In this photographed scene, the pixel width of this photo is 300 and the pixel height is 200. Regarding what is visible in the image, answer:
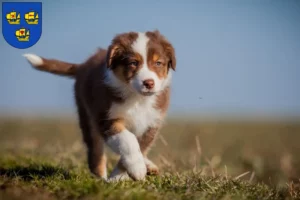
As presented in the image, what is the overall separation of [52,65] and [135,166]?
227 cm

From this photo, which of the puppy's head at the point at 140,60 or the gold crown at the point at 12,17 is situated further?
the gold crown at the point at 12,17

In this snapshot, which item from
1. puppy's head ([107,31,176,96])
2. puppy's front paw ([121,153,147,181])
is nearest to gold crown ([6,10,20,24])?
puppy's head ([107,31,176,96])

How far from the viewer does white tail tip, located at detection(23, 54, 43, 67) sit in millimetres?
5961

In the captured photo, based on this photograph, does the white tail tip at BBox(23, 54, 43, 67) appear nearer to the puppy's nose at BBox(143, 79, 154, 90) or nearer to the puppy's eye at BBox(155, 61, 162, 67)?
the puppy's eye at BBox(155, 61, 162, 67)

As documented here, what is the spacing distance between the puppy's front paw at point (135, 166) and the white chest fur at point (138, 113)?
52 centimetres

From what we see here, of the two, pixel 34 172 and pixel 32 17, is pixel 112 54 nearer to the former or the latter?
pixel 32 17

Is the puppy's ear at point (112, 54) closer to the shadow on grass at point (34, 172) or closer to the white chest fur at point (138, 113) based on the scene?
the white chest fur at point (138, 113)

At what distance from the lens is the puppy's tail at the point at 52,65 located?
5.98m

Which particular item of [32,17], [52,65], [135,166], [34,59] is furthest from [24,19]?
[135,166]

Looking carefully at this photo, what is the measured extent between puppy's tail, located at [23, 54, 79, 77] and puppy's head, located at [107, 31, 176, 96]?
128cm

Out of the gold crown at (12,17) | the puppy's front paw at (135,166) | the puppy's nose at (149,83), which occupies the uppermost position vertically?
the gold crown at (12,17)

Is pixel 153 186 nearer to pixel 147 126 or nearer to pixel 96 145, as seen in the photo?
pixel 147 126

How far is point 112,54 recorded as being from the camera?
4812mm

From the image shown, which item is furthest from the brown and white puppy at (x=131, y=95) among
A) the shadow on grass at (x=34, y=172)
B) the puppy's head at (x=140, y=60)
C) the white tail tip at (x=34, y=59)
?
the white tail tip at (x=34, y=59)
